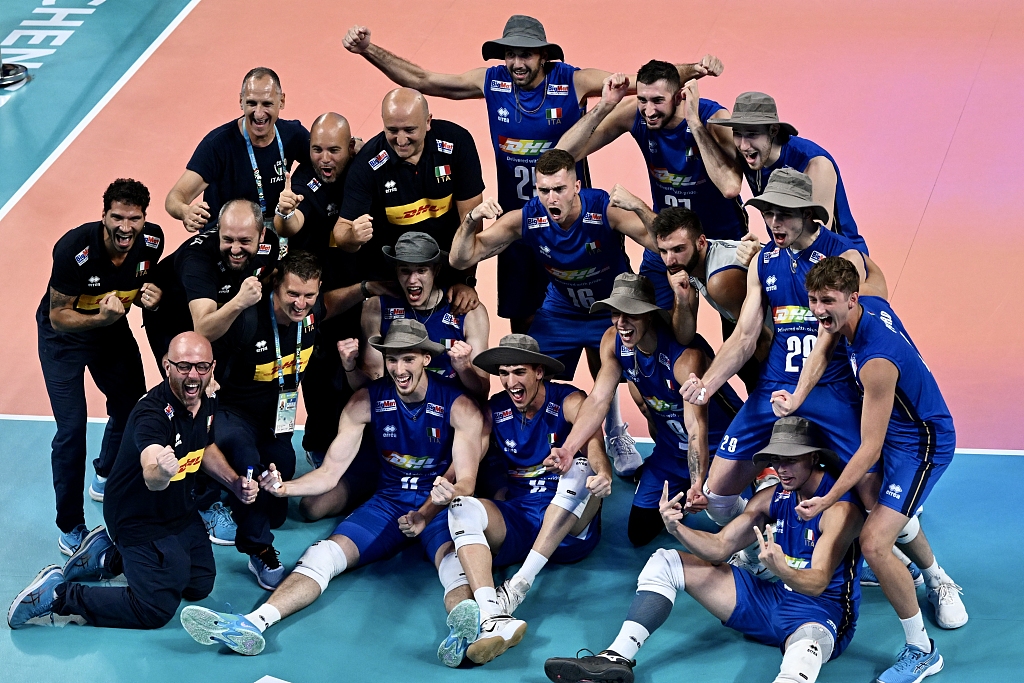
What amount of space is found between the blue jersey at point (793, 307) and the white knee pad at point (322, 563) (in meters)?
2.71

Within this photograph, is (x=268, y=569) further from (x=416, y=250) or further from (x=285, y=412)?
(x=416, y=250)

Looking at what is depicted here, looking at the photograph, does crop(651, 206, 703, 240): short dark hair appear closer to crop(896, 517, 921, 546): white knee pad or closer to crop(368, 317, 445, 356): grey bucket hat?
crop(368, 317, 445, 356): grey bucket hat

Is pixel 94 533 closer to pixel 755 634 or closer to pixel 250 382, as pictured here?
pixel 250 382

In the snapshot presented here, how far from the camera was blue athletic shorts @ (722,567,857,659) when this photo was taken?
6691mm

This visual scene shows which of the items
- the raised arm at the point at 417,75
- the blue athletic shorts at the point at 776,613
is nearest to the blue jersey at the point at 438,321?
the raised arm at the point at 417,75

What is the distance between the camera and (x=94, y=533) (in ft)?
24.6

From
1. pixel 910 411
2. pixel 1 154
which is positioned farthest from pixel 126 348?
pixel 1 154

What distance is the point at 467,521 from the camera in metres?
7.35

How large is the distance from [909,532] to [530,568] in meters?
2.10

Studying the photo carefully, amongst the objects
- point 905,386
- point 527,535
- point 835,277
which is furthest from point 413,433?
point 905,386

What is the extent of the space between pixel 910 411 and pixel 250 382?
152 inches

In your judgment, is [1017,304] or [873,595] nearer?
[873,595]

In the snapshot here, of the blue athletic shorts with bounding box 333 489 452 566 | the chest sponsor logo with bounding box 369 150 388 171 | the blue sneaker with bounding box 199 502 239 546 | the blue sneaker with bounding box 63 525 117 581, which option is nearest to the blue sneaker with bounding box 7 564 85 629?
the blue sneaker with bounding box 63 525 117 581

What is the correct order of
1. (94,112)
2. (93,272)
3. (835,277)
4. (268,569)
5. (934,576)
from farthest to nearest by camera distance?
(94,112)
(93,272)
(268,569)
(934,576)
(835,277)
